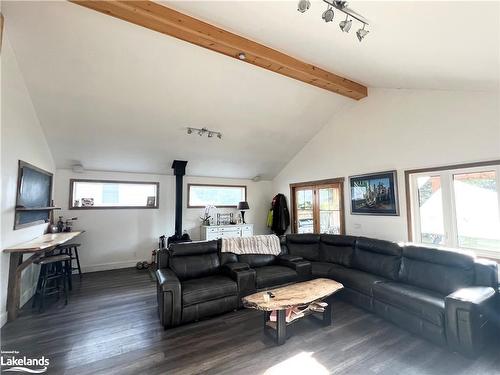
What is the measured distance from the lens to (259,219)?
716cm

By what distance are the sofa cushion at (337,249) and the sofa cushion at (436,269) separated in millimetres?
858

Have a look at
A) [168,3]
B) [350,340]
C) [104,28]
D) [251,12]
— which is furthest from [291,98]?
[350,340]

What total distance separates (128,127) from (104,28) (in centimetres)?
181

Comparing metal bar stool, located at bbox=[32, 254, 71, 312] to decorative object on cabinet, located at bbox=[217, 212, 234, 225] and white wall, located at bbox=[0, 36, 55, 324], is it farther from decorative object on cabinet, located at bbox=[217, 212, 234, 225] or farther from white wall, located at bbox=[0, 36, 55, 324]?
decorative object on cabinet, located at bbox=[217, 212, 234, 225]

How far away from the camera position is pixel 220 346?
2322 millimetres

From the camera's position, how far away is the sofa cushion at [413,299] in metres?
2.38

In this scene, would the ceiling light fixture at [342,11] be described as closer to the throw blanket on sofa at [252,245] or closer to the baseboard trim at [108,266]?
the throw blanket on sofa at [252,245]

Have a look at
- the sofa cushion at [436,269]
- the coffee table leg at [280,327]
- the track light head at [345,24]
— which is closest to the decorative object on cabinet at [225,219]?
the coffee table leg at [280,327]

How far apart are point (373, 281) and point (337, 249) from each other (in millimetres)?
1078

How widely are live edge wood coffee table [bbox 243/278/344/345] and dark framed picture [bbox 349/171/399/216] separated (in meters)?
1.93

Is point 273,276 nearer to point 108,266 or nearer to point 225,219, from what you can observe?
point 225,219

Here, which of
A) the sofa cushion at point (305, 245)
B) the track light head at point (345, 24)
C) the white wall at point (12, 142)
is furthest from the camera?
the sofa cushion at point (305, 245)

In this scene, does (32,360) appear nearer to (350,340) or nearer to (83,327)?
(83,327)

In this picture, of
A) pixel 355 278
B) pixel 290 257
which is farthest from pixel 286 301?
pixel 290 257
